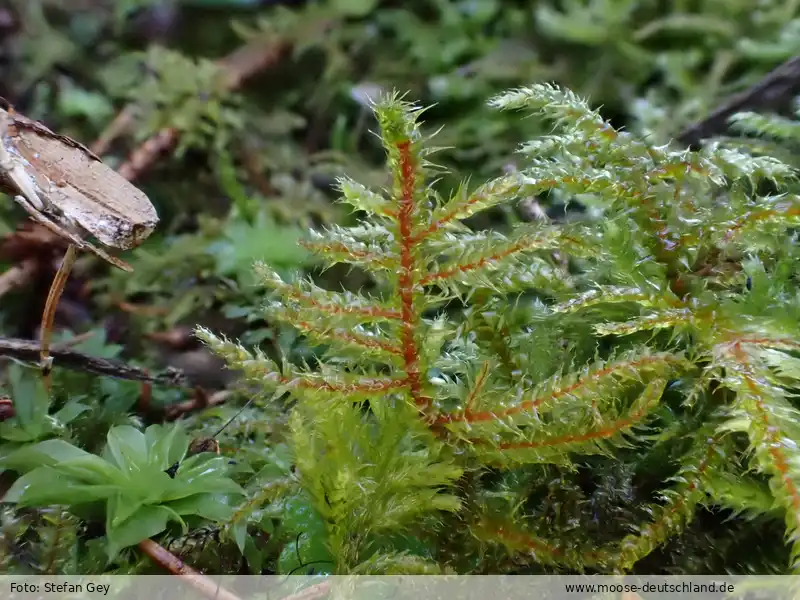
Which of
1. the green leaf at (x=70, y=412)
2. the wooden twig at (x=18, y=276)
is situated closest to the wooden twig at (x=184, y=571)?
the green leaf at (x=70, y=412)

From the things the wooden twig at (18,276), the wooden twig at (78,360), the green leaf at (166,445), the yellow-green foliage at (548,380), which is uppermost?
the yellow-green foliage at (548,380)

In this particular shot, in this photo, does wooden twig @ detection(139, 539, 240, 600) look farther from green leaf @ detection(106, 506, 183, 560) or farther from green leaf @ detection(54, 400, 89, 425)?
green leaf @ detection(54, 400, 89, 425)

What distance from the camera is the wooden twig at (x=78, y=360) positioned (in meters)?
0.69

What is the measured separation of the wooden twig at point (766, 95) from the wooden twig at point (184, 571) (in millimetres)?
868

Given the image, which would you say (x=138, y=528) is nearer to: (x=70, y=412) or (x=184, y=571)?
(x=184, y=571)

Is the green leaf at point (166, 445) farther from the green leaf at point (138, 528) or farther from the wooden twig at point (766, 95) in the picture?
the wooden twig at point (766, 95)

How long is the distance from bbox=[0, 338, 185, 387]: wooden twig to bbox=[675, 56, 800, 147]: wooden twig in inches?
33.3

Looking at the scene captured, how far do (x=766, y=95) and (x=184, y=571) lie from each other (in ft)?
3.29

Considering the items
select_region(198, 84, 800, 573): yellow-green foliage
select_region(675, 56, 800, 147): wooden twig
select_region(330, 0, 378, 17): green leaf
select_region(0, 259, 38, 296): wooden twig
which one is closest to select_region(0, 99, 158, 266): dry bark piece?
select_region(198, 84, 800, 573): yellow-green foliage

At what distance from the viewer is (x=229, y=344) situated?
0.50 meters

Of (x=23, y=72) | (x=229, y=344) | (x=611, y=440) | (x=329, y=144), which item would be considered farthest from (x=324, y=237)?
(x=23, y=72)

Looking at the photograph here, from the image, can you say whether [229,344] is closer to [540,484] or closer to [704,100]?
[540,484]

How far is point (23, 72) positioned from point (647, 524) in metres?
1.58

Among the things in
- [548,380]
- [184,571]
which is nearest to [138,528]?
[184,571]
